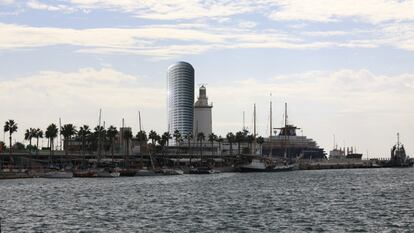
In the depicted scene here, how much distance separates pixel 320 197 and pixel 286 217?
118 ft

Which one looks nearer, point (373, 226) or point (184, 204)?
point (373, 226)

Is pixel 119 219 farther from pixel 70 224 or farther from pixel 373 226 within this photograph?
pixel 373 226

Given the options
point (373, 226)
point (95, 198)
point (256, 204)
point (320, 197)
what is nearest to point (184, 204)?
point (256, 204)

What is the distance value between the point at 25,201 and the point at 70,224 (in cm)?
3560

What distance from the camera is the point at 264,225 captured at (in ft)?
241

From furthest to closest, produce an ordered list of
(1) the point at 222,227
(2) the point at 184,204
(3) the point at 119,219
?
(2) the point at 184,204
(3) the point at 119,219
(1) the point at 222,227

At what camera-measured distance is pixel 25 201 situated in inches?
4225

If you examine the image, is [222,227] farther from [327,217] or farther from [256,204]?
[256,204]

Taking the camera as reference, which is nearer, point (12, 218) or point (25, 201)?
point (12, 218)

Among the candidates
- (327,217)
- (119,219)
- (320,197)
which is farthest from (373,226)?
(320,197)

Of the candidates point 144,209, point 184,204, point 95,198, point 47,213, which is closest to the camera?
point 47,213

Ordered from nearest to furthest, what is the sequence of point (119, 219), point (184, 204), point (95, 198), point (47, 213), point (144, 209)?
point (119, 219), point (47, 213), point (144, 209), point (184, 204), point (95, 198)

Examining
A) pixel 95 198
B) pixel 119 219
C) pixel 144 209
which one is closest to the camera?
pixel 119 219

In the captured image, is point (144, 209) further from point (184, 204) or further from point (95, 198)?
point (95, 198)
